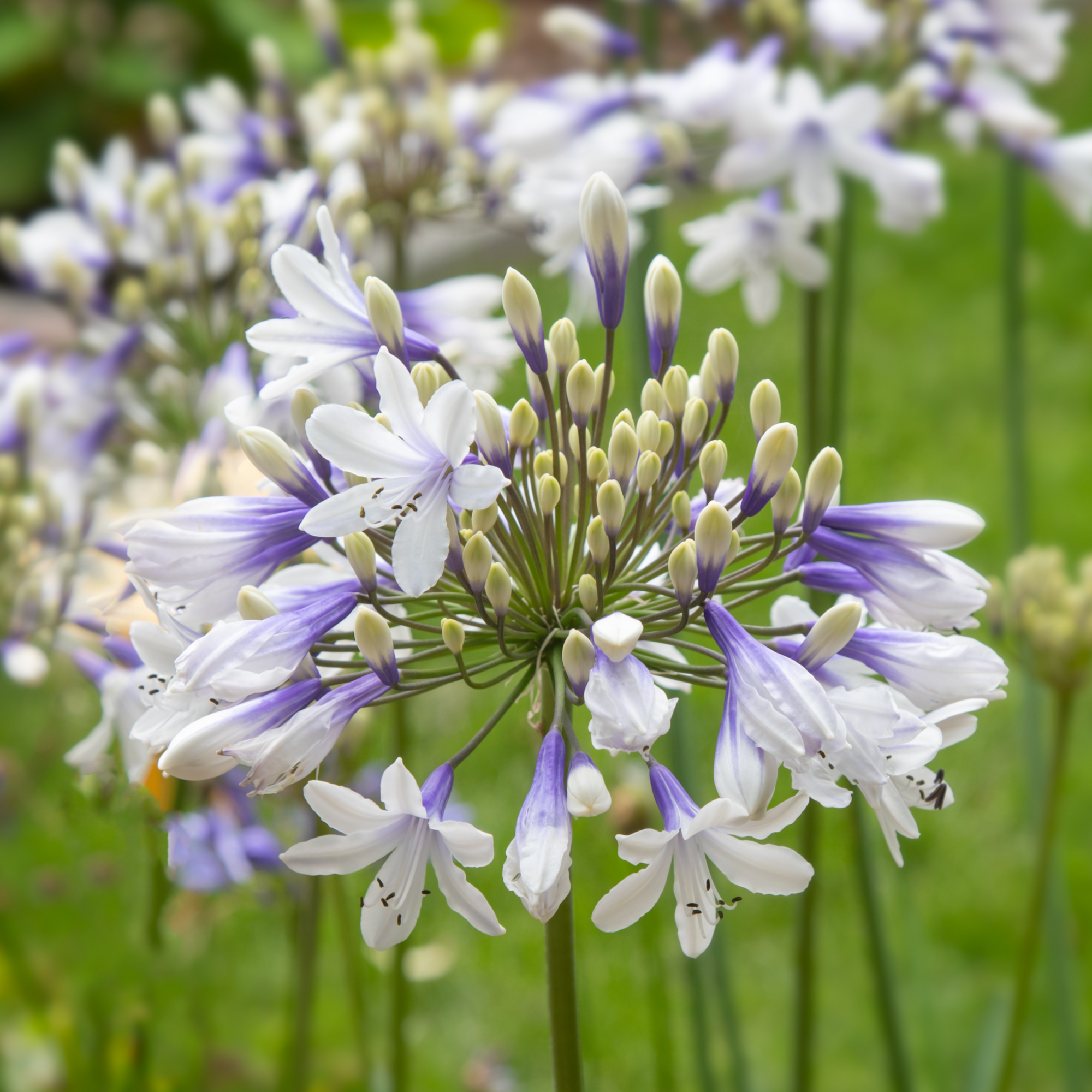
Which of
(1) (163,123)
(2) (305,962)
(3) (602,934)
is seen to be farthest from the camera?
(3) (602,934)

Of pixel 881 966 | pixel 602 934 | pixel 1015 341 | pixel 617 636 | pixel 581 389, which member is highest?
pixel 581 389

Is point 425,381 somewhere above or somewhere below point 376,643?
above

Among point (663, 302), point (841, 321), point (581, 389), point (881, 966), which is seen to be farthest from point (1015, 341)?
point (581, 389)

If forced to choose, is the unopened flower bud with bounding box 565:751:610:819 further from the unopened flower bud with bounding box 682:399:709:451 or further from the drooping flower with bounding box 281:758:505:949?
the unopened flower bud with bounding box 682:399:709:451

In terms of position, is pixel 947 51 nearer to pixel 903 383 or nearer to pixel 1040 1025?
pixel 1040 1025

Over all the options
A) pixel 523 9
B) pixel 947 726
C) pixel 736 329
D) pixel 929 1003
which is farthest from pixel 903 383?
pixel 523 9

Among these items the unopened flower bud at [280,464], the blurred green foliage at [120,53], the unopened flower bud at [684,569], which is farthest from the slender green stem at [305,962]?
the blurred green foliage at [120,53]

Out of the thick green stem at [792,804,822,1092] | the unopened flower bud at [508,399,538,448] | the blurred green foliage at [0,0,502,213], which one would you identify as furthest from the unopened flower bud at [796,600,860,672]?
the blurred green foliage at [0,0,502,213]

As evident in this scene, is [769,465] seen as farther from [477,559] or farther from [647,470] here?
[477,559]
